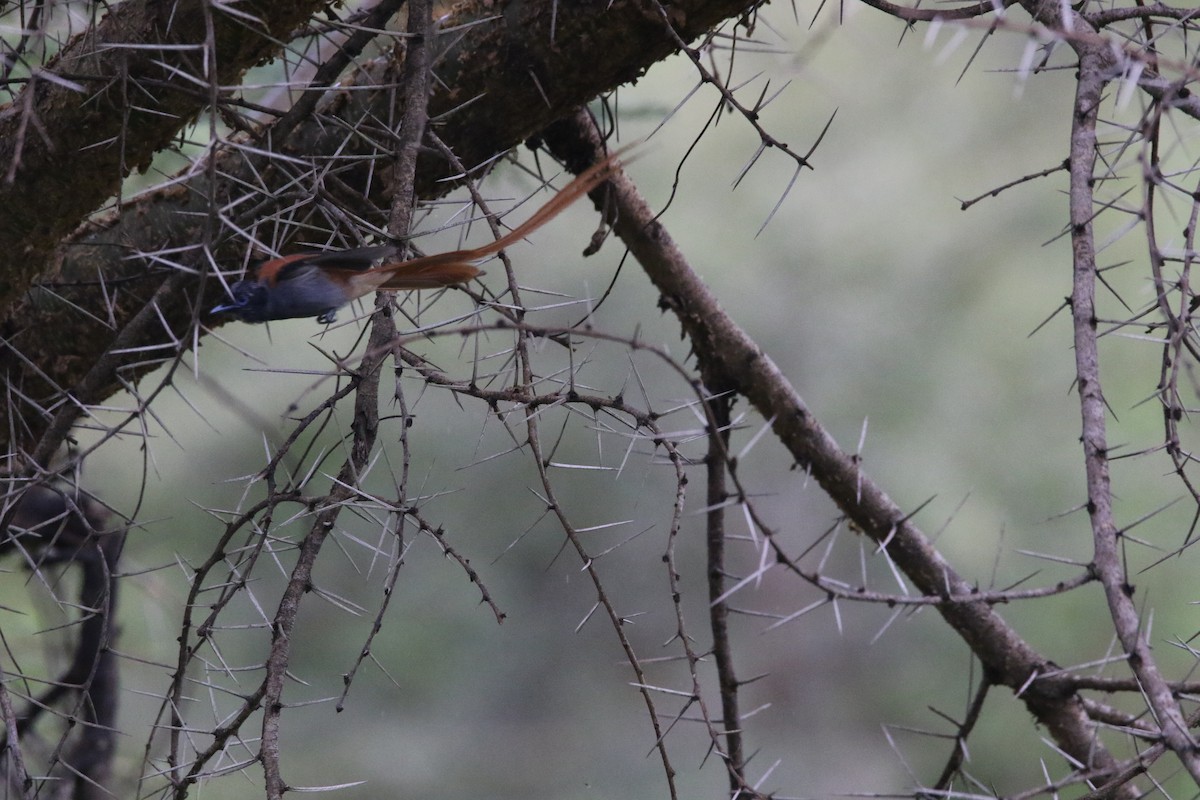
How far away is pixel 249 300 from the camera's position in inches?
32.9

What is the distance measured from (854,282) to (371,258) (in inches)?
157

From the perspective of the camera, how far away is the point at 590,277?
4.28 meters

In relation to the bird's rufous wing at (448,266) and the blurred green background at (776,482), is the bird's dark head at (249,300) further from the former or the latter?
the blurred green background at (776,482)

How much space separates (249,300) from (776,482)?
366 cm

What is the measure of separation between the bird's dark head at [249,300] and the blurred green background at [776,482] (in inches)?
105

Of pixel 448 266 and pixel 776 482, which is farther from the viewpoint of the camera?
pixel 776 482

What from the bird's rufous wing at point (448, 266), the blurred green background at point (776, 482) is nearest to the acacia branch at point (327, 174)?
the bird's rufous wing at point (448, 266)

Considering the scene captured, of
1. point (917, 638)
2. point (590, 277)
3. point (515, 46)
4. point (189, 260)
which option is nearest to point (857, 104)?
point (590, 277)

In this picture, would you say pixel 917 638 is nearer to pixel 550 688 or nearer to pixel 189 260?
pixel 550 688

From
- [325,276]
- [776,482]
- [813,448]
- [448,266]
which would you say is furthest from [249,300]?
[776,482]

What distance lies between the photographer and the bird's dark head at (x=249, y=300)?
832mm

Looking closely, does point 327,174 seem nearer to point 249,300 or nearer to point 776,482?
point 249,300

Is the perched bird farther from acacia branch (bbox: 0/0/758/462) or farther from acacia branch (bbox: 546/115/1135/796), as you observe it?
acacia branch (bbox: 546/115/1135/796)

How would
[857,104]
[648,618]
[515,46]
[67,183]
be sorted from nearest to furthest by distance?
[67,183] < [515,46] < [648,618] < [857,104]
